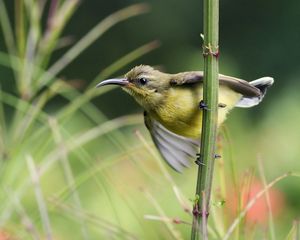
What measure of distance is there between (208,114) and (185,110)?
55 centimetres

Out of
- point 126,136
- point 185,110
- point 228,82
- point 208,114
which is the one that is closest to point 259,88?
point 228,82

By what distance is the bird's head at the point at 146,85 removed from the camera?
2371 millimetres

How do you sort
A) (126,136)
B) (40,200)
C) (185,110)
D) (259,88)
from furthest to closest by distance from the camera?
(126,136) < (259,88) < (185,110) < (40,200)

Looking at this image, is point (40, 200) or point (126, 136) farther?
point (126, 136)

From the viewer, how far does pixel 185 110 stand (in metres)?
2.24

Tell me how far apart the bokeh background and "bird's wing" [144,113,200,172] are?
6cm

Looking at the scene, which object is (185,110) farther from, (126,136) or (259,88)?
(126,136)

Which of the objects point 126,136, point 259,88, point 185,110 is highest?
point 126,136

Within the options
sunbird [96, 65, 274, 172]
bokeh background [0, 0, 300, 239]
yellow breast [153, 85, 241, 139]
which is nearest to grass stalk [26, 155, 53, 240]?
bokeh background [0, 0, 300, 239]

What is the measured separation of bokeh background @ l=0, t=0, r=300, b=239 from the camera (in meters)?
2.07

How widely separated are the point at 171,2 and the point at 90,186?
4374 mm

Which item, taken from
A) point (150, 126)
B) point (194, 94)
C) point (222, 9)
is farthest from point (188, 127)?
point (222, 9)

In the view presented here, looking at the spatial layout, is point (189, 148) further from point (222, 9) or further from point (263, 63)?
point (222, 9)

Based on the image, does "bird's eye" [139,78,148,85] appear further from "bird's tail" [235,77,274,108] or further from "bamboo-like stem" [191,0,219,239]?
"bamboo-like stem" [191,0,219,239]
